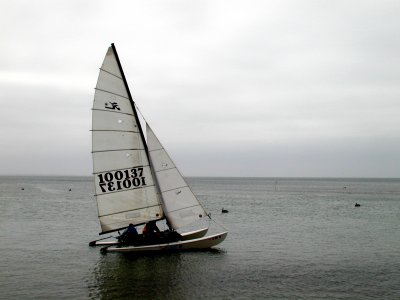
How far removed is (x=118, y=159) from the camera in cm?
2619

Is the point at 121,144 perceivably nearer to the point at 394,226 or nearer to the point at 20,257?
the point at 20,257

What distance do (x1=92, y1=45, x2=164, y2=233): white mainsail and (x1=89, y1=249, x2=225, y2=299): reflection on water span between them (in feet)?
8.10

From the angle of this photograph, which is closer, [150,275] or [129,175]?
[150,275]

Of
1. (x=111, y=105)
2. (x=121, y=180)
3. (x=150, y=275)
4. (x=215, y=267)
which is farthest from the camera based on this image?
(x=121, y=180)

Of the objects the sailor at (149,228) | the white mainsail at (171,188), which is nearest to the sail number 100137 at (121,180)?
the white mainsail at (171,188)

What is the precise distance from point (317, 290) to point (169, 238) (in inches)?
417

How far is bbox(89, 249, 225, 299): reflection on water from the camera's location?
1966 cm

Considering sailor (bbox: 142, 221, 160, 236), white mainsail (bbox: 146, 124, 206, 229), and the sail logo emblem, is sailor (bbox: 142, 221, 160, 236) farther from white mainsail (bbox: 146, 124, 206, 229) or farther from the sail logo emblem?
the sail logo emblem

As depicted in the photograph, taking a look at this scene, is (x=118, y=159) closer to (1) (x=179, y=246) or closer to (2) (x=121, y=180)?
(2) (x=121, y=180)

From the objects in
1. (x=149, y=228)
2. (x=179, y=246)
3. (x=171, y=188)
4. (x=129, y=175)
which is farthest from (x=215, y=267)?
(x=129, y=175)

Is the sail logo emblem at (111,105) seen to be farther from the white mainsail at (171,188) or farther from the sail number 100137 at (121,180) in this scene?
the sail number 100137 at (121,180)

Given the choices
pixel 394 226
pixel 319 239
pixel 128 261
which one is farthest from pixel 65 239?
pixel 394 226

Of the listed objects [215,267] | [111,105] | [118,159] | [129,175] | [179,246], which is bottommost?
[215,267]

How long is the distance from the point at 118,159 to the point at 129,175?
1292mm
